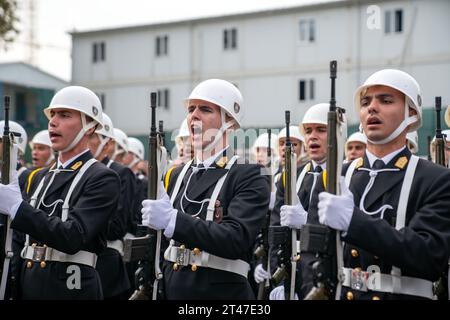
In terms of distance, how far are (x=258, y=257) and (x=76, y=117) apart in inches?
130

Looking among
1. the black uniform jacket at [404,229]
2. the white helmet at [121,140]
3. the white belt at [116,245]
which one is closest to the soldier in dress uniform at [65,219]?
the black uniform jacket at [404,229]

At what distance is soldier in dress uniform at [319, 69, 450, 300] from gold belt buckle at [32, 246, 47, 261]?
2725 mm

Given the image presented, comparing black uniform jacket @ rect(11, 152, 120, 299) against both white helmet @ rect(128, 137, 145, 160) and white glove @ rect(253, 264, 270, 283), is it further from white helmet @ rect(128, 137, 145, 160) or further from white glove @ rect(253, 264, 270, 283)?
white helmet @ rect(128, 137, 145, 160)

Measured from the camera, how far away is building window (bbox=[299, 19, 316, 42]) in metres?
38.4

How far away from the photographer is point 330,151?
5.10 metres

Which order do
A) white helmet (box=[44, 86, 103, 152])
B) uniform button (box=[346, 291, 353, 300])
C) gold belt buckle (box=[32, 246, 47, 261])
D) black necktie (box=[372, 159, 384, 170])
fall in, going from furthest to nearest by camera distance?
white helmet (box=[44, 86, 103, 152]), gold belt buckle (box=[32, 246, 47, 261]), black necktie (box=[372, 159, 384, 170]), uniform button (box=[346, 291, 353, 300])

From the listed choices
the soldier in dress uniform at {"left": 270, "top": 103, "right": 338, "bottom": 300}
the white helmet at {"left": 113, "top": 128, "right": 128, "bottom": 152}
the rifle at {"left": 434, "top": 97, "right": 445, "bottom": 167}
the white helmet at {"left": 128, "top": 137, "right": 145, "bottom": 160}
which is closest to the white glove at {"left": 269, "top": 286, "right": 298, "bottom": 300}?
the soldier in dress uniform at {"left": 270, "top": 103, "right": 338, "bottom": 300}

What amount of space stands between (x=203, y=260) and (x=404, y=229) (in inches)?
66.8

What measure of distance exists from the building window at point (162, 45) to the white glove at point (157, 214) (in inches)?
1516

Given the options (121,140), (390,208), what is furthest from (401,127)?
(121,140)

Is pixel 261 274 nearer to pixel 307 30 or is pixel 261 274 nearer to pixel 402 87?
pixel 402 87

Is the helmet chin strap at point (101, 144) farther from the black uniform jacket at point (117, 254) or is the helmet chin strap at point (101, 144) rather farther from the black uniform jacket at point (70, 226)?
the black uniform jacket at point (70, 226)
